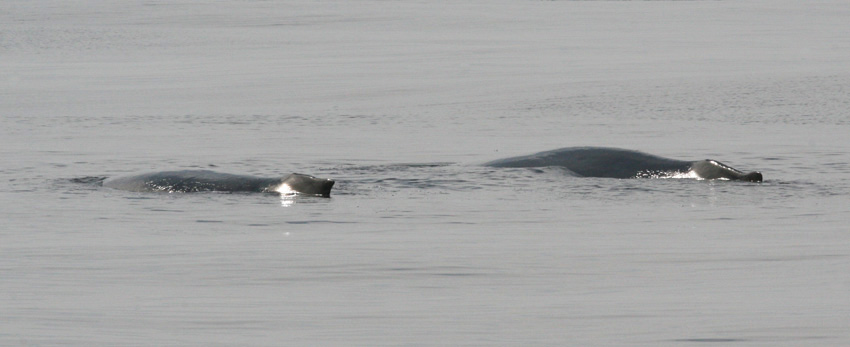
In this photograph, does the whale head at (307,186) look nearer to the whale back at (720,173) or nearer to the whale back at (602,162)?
the whale back at (602,162)

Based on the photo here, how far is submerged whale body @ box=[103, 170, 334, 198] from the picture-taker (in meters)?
12.6

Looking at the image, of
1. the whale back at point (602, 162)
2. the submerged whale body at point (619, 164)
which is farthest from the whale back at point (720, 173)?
the whale back at point (602, 162)

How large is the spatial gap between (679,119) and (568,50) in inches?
509

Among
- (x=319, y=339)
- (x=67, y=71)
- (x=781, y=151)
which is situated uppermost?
(x=67, y=71)

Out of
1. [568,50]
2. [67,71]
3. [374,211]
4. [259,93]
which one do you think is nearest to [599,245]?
[374,211]

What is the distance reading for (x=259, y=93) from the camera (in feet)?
82.6

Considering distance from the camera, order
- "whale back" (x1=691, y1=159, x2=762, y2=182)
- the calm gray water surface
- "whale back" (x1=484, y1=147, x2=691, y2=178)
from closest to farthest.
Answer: the calm gray water surface → "whale back" (x1=691, y1=159, x2=762, y2=182) → "whale back" (x1=484, y1=147, x2=691, y2=178)

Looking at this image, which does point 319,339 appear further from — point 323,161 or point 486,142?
point 486,142

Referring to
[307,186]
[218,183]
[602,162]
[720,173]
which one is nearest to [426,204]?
[307,186]

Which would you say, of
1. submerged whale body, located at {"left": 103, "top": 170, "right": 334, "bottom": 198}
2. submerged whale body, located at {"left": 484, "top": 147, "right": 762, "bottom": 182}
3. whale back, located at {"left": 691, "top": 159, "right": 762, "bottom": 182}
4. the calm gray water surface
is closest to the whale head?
submerged whale body, located at {"left": 103, "top": 170, "right": 334, "bottom": 198}

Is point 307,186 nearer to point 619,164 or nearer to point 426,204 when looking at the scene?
point 426,204

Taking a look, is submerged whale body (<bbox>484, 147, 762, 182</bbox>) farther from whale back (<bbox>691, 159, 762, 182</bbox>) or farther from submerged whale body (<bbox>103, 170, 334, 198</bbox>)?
submerged whale body (<bbox>103, 170, 334, 198</bbox>)

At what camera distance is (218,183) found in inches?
511

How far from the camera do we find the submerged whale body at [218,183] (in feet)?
41.4
